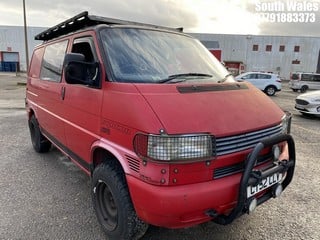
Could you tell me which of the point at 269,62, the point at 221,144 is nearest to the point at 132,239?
the point at 221,144

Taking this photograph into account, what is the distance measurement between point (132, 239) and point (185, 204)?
78cm

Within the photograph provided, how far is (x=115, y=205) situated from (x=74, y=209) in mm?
1023

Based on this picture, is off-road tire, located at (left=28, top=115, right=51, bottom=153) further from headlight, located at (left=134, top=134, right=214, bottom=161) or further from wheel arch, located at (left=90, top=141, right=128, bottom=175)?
headlight, located at (left=134, top=134, right=214, bottom=161)

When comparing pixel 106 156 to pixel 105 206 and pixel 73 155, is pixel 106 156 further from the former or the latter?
pixel 73 155

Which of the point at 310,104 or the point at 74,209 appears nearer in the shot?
the point at 74,209

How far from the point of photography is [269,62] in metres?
41.1

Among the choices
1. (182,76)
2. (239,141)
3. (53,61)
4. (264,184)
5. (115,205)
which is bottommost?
(115,205)

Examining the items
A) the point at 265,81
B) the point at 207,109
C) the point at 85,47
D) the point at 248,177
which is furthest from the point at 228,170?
the point at 265,81

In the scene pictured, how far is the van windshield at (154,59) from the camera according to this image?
8.87ft

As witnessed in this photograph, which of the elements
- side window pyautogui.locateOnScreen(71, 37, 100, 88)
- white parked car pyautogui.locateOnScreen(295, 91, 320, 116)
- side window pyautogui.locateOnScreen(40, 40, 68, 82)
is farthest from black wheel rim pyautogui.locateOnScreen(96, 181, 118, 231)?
white parked car pyautogui.locateOnScreen(295, 91, 320, 116)

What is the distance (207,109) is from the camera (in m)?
2.30

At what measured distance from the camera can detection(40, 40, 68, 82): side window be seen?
3871mm

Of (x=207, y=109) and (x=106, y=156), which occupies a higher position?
(x=207, y=109)

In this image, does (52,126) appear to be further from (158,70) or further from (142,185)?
(142,185)
